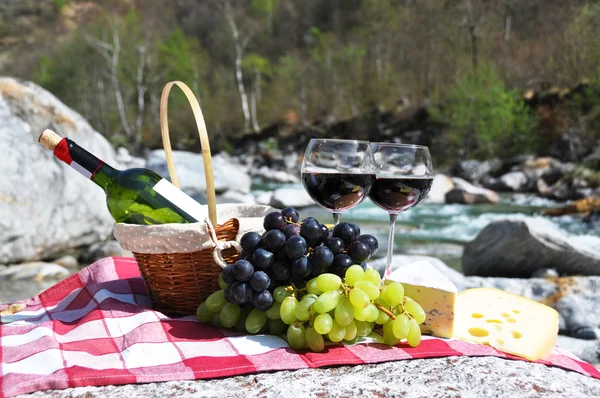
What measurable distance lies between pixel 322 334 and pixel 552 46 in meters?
19.6

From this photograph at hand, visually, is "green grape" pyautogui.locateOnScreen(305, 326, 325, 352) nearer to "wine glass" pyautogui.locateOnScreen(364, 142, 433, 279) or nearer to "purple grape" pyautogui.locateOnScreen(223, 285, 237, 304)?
"purple grape" pyautogui.locateOnScreen(223, 285, 237, 304)

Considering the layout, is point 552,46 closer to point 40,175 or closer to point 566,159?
point 566,159

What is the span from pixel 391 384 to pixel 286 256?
16.1 inches

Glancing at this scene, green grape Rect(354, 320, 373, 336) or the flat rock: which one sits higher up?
green grape Rect(354, 320, 373, 336)

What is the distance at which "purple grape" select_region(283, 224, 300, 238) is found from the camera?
1.29 m

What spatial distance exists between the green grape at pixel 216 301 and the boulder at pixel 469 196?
929cm

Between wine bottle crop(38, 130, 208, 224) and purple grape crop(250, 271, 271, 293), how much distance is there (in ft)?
Answer: 0.95

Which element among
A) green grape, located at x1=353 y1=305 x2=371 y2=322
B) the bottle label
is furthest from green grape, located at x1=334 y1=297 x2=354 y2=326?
the bottle label

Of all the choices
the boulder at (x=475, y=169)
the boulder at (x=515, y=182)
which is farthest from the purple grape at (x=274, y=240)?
the boulder at (x=475, y=169)

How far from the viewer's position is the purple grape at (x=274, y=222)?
4.28 feet

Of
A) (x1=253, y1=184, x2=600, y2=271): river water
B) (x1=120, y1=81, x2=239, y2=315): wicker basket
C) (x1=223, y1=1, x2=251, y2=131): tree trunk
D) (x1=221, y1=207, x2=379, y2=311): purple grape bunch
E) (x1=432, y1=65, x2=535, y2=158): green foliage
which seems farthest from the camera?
(x1=223, y1=1, x2=251, y2=131): tree trunk

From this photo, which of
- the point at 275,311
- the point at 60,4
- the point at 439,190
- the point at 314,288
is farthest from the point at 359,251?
the point at 60,4

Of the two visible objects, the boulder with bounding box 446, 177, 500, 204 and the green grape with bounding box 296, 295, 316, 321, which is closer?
the green grape with bounding box 296, 295, 316, 321

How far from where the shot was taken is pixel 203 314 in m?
1.32
